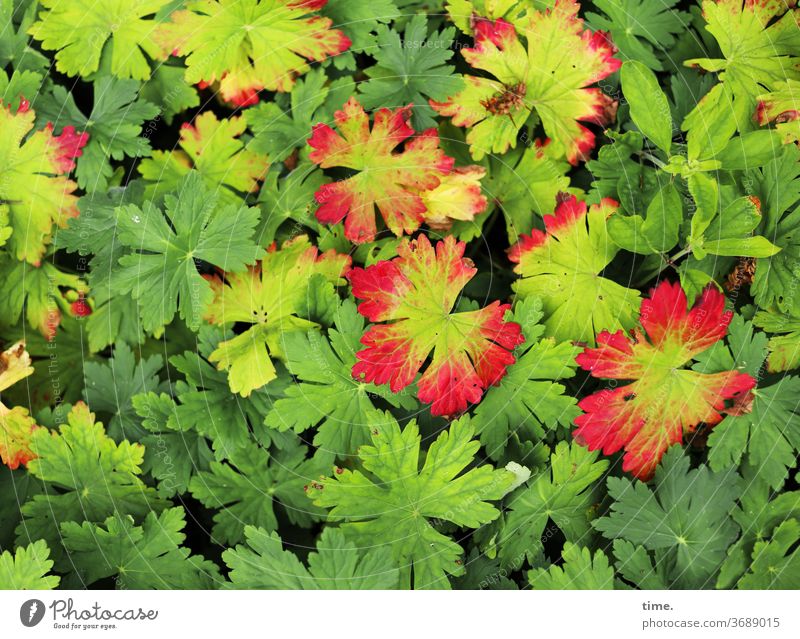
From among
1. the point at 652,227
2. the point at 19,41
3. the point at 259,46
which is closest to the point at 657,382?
the point at 652,227

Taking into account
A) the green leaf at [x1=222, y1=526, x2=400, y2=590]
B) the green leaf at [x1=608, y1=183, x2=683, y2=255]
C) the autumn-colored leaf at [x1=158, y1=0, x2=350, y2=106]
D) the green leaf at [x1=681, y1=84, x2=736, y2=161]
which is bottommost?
the green leaf at [x1=222, y1=526, x2=400, y2=590]

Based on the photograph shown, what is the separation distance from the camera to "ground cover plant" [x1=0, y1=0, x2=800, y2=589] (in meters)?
1.34

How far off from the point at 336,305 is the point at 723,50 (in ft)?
3.03

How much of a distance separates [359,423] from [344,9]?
2.73 ft

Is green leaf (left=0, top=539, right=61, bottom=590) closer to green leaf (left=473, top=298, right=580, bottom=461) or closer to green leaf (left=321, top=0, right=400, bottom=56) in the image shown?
green leaf (left=473, top=298, right=580, bottom=461)

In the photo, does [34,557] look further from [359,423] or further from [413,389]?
[413,389]

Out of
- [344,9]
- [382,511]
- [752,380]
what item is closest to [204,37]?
[344,9]

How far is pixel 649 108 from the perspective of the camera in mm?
1344

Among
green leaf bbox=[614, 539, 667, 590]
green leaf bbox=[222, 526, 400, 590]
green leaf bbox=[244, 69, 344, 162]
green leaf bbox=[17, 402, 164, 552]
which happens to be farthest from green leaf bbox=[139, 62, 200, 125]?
green leaf bbox=[614, 539, 667, 590]

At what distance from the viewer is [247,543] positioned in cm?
138

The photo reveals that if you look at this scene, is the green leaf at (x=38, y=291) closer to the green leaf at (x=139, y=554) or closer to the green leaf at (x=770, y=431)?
the green leaf at (x=139, y=554)
